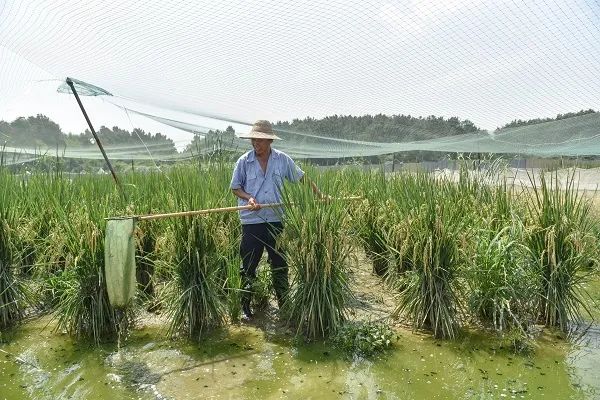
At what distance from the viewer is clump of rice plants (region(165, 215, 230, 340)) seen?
4172 mm

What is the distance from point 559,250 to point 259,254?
2.58 meters

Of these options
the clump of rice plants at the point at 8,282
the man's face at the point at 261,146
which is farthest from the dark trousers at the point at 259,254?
the clump of rice plants at the point at 8,282

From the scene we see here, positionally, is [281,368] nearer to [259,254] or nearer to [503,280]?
[259,254]

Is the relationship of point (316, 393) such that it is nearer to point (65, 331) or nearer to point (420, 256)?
point (420, 256)

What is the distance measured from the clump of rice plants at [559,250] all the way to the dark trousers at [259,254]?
2.16m

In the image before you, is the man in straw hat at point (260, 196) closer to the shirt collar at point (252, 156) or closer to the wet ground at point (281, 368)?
the shirt collar at point (252, 156)

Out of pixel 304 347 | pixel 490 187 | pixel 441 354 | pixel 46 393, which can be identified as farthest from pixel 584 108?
pixel 46 393

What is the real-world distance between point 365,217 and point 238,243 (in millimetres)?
1831

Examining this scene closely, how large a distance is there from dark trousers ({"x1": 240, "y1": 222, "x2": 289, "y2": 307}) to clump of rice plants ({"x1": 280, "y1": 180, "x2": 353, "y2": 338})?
13.3 inches

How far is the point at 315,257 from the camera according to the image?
4.08m

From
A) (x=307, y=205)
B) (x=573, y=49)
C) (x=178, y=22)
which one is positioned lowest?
(x=307, y=205)

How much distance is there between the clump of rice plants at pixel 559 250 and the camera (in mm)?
4266

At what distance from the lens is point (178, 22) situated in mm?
6758

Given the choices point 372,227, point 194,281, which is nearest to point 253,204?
point 194,281
